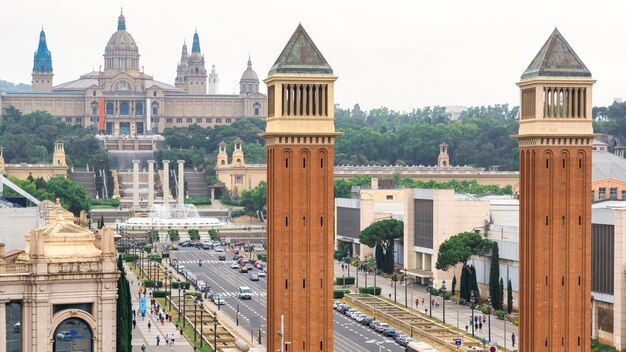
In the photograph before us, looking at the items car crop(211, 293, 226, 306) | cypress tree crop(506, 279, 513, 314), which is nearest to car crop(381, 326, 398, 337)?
cypress tree crop(506, 279, 513, 314)

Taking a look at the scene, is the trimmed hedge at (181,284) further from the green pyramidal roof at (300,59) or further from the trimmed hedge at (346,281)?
the green pyramidal roof at (300,59)

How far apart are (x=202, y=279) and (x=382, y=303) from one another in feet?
76.0

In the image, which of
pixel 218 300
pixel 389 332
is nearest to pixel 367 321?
pixel 389 332

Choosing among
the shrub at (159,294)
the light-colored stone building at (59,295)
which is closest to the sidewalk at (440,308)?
the shrub at (159,294)

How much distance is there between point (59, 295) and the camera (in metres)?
75.0

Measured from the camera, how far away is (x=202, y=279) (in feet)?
443

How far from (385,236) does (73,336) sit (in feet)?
219

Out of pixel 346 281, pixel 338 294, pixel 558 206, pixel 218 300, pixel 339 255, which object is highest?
pixel 558 206

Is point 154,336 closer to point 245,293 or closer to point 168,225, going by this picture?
point 245,293

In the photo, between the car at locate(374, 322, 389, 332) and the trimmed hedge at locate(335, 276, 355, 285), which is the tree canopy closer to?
the trimmed hedge at locate(335, 276, 355, 285)

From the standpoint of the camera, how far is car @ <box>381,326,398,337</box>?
101669 mm

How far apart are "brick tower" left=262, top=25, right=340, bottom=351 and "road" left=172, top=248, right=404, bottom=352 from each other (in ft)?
72.0

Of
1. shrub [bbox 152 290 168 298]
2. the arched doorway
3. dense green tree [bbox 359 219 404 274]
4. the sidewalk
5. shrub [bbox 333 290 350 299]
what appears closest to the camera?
the arched doorway

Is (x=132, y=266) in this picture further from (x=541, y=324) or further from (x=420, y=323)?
(x=541, y=324)
